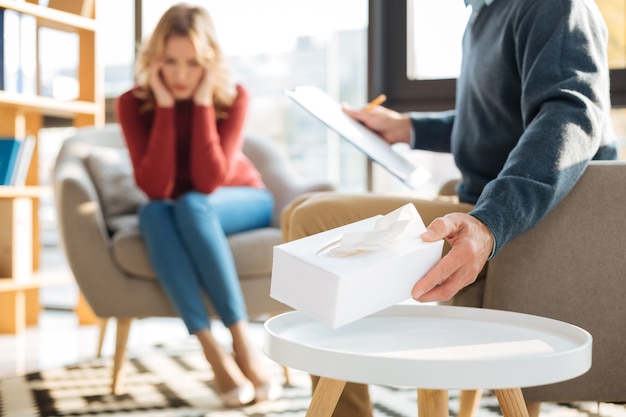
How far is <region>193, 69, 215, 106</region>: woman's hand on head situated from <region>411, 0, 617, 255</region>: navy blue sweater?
3.14 feet

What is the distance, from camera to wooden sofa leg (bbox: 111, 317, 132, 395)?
1991 mm

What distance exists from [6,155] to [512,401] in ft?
8.22

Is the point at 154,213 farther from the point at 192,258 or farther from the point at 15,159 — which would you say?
the point at 15,159

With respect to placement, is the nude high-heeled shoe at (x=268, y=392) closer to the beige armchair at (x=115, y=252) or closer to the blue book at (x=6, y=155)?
the beige armchair at (x=115, y=252)

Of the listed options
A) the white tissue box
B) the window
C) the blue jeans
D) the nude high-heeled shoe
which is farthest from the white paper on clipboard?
the window

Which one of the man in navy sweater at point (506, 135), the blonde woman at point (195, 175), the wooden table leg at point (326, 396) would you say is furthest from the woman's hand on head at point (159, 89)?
the wooden table leg at point (326, 396)

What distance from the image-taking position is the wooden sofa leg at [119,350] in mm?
1991

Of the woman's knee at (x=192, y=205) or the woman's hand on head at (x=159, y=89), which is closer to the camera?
the woman's knee at (x=192, y=205)

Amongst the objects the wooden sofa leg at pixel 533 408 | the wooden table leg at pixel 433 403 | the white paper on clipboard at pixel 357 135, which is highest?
the white paper on clipboard at pixel 357 135

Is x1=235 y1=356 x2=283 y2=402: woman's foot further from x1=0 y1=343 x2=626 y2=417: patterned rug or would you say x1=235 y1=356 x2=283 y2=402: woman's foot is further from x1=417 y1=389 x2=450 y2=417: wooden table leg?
x1=417 y1=389 x2=450 y2=417: wooden table leg

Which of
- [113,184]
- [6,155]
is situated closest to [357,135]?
[113,184]

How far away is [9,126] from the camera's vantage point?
9.87 ft

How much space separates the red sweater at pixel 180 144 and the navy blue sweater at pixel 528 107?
946 mm

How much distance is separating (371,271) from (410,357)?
0.10m
